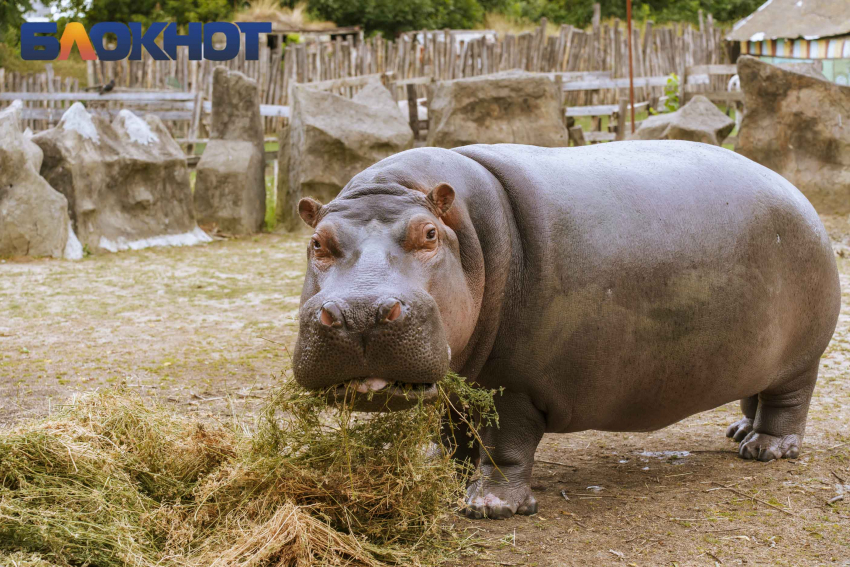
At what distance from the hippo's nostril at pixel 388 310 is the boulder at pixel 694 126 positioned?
9242mm

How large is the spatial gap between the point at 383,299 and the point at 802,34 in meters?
17.8

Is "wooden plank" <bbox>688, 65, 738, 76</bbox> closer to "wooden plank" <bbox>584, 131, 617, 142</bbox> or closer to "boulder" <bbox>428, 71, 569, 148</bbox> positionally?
"wooden plank" <bbox>584, 131, 617, 142</bbox>

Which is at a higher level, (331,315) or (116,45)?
(116,45)

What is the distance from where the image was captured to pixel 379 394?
2803 mm

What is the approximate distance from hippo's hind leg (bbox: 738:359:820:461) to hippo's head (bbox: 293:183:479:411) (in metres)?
1.69

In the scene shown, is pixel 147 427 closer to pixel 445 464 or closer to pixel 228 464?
pixel 228 464

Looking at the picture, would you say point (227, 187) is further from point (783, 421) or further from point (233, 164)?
point (783, 421)

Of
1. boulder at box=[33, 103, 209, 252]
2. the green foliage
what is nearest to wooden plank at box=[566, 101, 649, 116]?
boulder at box=[33, 103, 209, 252]

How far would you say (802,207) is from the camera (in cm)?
388

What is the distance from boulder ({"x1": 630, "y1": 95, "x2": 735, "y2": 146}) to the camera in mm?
11430

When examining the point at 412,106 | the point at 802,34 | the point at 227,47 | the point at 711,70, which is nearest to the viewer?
the point at 412,106

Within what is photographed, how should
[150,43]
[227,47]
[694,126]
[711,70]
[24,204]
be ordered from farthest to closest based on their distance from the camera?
1. [227,47]
2. [150,43]
3. [711,70]
4. [694,126]
5. [24,204]

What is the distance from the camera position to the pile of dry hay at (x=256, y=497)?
2.77 m

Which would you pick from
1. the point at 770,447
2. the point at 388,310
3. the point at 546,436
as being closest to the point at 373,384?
the point at 388,310
